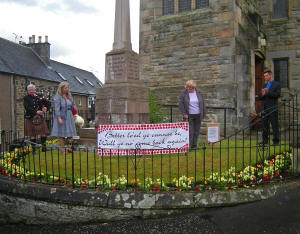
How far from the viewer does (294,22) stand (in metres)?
12.6

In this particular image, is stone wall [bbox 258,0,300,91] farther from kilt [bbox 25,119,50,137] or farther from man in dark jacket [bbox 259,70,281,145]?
kilt [bbox 25,119,50,137]

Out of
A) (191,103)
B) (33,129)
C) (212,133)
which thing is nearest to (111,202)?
(191,103)

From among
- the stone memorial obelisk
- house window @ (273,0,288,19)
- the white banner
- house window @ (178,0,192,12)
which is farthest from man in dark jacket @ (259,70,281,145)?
house window @ (273,0,288,19)

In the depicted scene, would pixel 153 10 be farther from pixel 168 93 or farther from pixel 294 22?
pixel 294 22

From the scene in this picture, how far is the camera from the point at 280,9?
43.1ft

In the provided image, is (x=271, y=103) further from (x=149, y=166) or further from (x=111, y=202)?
(x=111, y=202)

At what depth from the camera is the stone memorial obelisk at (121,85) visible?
701cm

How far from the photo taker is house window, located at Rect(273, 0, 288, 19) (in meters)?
13.0

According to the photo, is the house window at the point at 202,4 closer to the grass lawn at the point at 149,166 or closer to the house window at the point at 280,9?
the house window at the point at 280,9

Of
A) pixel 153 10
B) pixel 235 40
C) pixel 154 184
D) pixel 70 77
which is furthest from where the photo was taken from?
pixel 70 77

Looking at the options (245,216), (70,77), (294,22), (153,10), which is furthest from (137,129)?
(70,77)

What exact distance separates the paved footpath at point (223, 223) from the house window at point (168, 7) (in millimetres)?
9921

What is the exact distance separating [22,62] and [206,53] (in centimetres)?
2122

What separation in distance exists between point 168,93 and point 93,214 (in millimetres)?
7963
